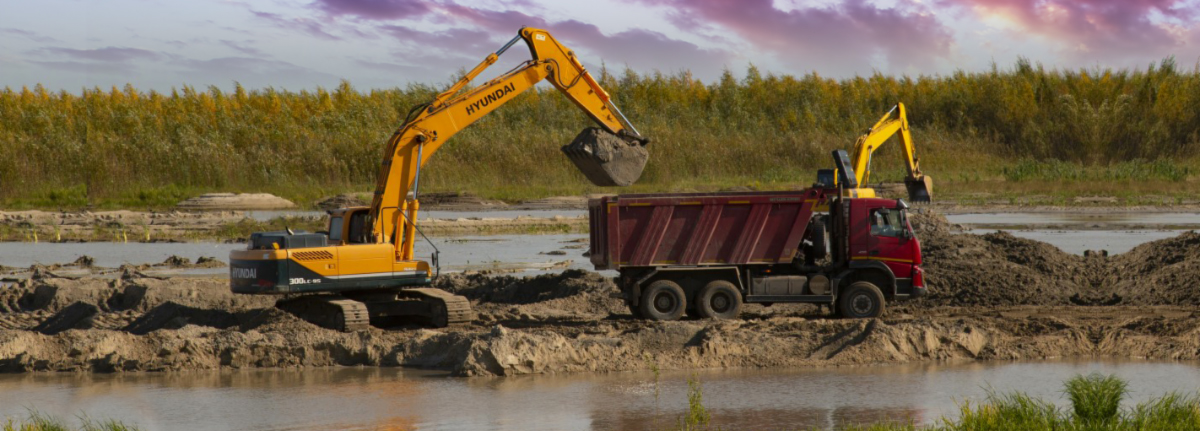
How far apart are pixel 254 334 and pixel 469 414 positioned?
4.45 meters

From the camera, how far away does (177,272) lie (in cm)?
2183

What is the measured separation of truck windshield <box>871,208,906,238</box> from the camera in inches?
639

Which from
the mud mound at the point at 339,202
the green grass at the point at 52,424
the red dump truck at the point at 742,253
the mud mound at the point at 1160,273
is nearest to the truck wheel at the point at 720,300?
the red dump truck at the point at 742,253

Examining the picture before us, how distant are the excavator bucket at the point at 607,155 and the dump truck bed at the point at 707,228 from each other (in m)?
1.28

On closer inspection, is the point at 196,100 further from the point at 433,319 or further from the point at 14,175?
the point at 433,319

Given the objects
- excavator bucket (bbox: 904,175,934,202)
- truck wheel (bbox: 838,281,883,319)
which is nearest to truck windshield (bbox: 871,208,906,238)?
truck wheel (bbox: 838,281,883,319)

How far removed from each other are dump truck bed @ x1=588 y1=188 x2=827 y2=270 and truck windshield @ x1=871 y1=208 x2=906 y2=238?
797mm

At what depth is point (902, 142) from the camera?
21672mm

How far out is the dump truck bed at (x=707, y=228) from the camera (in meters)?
16.0

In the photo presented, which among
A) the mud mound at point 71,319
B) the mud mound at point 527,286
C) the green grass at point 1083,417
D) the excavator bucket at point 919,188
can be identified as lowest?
the green grass at point 1083,417

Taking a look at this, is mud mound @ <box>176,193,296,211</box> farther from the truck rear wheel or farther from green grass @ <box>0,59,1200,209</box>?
the truck rear wheel

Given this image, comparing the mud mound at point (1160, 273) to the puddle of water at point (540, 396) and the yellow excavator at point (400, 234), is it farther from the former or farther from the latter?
the yellow excavator at point (400, 234)

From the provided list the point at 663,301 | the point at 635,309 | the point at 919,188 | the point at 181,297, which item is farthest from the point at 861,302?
the point at 181,297

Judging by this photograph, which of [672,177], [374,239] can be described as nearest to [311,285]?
[374,239]
